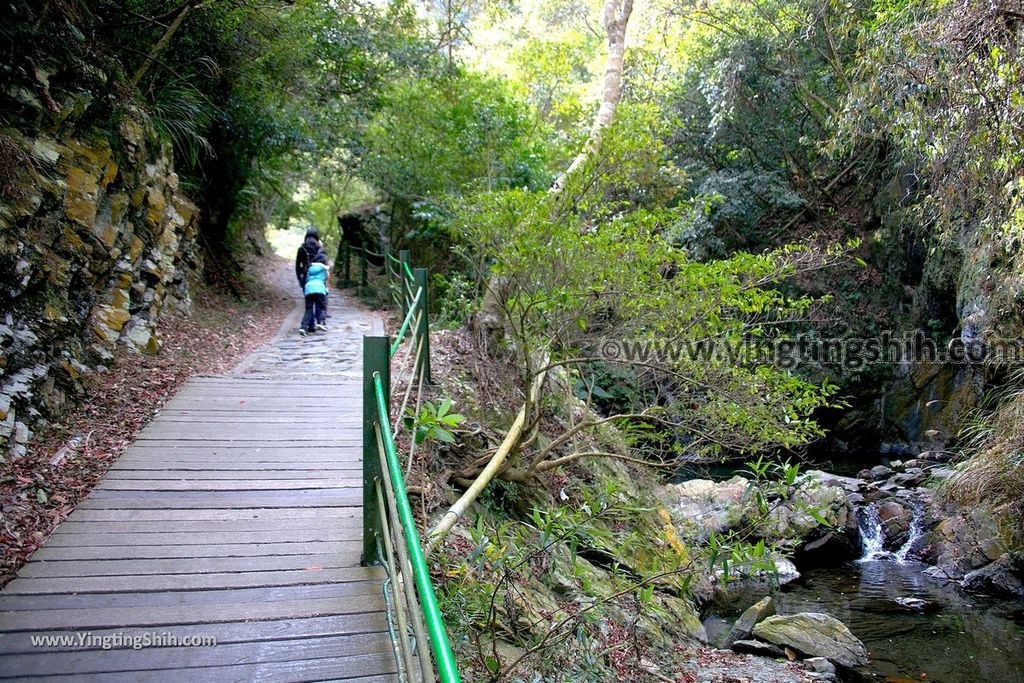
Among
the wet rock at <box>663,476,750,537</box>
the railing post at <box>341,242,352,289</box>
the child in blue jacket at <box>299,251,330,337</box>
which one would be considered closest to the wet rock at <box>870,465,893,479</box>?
the wet rock at <box>663,476,750,537</box>

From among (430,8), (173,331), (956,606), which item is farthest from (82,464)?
(430,8)

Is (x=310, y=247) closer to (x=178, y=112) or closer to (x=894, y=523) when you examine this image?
(x=178, y=112)

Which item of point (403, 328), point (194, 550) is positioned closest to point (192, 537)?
point (194, 550)

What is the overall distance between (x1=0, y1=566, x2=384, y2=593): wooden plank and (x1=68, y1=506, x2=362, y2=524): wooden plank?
597mm

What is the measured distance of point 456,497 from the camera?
5219mm

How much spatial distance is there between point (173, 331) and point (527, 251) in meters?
6.26

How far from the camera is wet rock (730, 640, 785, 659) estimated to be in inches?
251

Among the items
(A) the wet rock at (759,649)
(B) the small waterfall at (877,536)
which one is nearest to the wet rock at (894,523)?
(B) the small waterfall at (877,536)

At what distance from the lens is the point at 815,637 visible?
21.3ft

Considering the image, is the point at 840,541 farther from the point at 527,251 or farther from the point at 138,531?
the point at 138,531

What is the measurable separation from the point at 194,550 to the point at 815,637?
5.86m

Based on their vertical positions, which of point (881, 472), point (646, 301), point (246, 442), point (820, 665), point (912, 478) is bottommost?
point (820, 665)

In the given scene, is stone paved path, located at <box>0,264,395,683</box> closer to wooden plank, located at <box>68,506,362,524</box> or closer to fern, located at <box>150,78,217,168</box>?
wooden plank, located at <box>68,506,362,524</box>

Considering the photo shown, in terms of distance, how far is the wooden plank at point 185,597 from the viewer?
3125 mm
